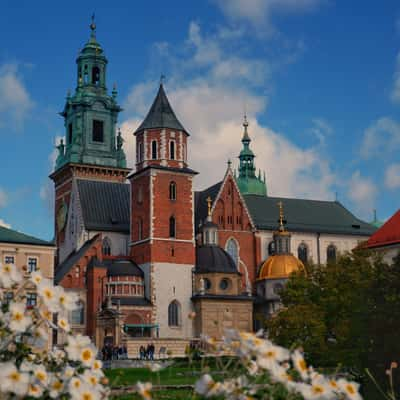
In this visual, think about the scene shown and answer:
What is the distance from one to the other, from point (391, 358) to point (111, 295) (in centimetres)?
3755

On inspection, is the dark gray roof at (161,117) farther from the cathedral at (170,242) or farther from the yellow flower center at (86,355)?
the yellow flower center at (86,355)

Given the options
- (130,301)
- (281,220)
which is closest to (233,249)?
(281,220)

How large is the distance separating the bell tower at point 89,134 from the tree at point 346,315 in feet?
129

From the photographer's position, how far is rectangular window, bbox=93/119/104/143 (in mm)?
82688

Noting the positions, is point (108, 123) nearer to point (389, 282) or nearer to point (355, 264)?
point (355, 264)

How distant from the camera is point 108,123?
83.9 metres

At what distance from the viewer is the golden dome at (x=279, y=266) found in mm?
66000

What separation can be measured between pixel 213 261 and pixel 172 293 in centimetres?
462

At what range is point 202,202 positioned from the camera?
70.7 meters

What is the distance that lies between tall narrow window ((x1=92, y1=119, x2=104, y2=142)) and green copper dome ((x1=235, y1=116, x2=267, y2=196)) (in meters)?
17.9

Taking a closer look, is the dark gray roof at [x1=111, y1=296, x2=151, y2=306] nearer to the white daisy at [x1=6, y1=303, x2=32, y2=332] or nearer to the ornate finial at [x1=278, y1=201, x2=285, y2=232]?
the ornate finial at [x1=278, y1=201, x2=285, y2=232]

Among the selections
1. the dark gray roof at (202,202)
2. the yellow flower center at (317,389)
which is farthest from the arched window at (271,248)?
the yellow flower center at (317,389)

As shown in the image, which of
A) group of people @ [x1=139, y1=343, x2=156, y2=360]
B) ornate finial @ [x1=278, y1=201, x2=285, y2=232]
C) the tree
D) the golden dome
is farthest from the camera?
ornate finial @ [x1=278, y1=201, x2=285, y2=232]

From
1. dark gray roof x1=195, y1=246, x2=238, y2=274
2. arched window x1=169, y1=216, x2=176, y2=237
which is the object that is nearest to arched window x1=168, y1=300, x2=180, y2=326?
dark gray roof x1=195, y1=246, x2=238, y2=274
